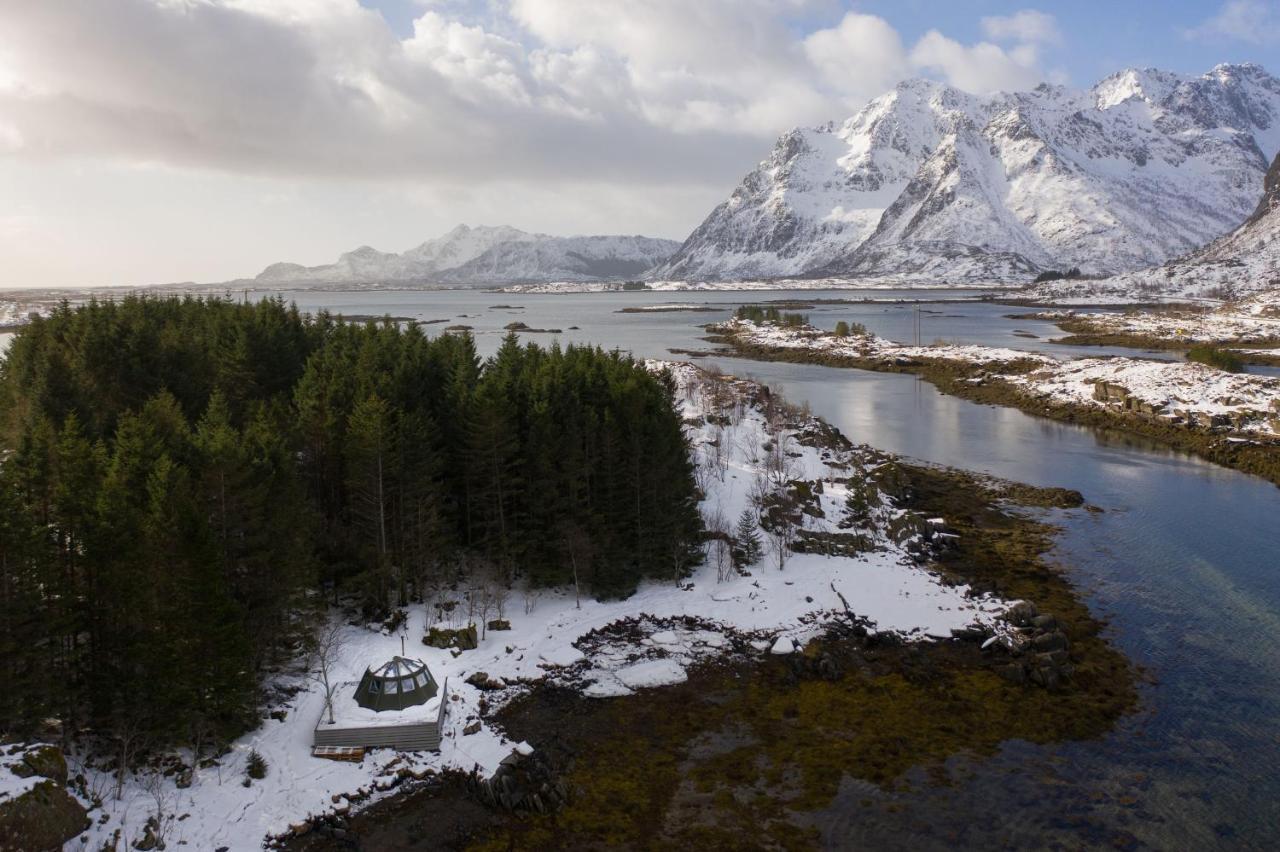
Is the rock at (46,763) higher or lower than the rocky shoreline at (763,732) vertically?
higher

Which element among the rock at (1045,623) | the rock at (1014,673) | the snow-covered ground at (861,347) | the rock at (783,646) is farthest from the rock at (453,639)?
the snow-covered ground at (861,347)

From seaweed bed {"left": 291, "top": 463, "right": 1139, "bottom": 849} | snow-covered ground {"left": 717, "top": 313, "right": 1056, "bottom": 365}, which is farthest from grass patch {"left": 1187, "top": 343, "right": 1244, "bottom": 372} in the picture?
seaweed bed {"left": 291, "top": 463, "right": 1139, "bottom": 849}

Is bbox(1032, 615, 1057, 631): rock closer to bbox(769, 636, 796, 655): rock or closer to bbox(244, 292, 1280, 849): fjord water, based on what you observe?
bbox(244, 292, 1280, 849): fjord water

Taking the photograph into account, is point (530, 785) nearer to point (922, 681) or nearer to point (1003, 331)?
point (922, 681)

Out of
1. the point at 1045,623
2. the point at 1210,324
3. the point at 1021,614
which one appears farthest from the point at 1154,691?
the point at 1210,324

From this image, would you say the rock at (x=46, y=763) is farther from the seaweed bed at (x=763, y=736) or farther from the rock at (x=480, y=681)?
the rock at (x=480, y=681)

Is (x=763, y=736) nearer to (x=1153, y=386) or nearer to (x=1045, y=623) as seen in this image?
(x=1045, y=623)
